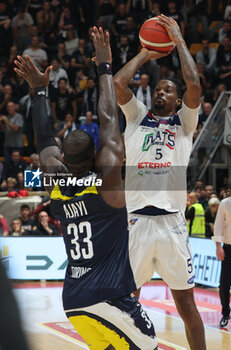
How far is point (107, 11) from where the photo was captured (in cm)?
1855

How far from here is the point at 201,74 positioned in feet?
54.2

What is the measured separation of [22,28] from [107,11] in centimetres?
265

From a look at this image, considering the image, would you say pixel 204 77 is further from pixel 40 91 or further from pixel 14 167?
pixel 40 91

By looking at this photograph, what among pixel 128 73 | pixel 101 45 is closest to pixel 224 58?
pixel 128 73

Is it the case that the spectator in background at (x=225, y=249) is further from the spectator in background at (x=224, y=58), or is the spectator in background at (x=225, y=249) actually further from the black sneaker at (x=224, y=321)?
the spectator in background at (x=224, y=58)

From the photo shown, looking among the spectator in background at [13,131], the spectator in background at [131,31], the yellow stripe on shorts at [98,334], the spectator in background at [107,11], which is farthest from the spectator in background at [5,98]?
the yellow stripe on shorts at [98,334]

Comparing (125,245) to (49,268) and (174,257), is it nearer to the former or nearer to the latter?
(174,257)

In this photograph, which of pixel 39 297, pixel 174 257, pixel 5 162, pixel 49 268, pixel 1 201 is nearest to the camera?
pixel 174 257

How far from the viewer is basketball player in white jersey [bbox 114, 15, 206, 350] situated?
16.5 feet

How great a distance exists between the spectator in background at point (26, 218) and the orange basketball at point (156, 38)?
7657mm

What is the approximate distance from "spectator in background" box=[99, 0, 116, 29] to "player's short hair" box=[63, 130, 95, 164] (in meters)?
15.5

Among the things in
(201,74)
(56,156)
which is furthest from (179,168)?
(201,74)

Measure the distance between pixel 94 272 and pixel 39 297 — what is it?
6.93 m

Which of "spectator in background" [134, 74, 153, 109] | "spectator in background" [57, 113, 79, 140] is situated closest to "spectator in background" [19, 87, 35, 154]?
"spectator in background" [57, 113, 79, 140]
